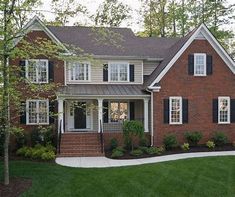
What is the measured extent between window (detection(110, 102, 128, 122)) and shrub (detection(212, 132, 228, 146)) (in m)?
5.88

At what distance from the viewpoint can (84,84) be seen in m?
20.3

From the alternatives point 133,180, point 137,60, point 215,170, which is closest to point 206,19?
point 137,60

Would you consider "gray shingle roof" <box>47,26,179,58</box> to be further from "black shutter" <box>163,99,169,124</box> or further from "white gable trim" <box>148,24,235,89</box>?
"black shutter" <box>163,99,169,124</box>

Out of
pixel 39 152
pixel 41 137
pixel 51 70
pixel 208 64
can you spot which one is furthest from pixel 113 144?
pixel 208 64

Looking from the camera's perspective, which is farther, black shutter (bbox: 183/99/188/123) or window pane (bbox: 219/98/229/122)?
window pane (bbox: 219/98/229/122)

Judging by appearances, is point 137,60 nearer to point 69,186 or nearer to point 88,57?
point 88,57

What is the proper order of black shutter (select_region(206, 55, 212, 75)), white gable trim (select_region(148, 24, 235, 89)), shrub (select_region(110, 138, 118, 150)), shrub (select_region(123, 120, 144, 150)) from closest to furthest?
1. shrub (select_region(123, 120, 144, 150))
2. shrub (select_region(110, 138, 118, 150))
3. white gable trim (select_region(148, 24, 235, 89))
4. black shutter (select_region(206, 55, 212, 75))

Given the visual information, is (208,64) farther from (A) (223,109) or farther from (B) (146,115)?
(B) (146,115)

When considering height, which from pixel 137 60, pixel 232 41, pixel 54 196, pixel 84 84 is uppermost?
pixel 232 41

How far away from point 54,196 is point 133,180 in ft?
9.55

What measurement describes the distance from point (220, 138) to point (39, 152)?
10399 mm

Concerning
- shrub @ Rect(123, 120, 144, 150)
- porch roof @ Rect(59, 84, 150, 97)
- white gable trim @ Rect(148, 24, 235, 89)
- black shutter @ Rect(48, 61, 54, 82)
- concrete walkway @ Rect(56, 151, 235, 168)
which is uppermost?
white gable trim @ Rect(148, 24, 235, 89)

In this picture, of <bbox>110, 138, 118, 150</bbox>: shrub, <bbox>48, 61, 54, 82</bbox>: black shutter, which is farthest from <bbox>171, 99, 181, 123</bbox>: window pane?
<bbox>48, 61, 54, 82</bbox>: black shutter

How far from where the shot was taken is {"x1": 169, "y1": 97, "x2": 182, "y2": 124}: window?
19016 mm
